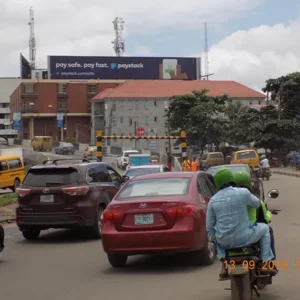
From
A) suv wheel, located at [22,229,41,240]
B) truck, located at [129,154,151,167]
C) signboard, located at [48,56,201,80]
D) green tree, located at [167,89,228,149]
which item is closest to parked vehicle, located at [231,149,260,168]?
truck, located at [129,154,151,167]

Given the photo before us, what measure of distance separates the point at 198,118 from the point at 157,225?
2204 inches

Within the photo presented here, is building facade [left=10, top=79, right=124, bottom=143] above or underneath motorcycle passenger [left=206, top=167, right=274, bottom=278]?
above

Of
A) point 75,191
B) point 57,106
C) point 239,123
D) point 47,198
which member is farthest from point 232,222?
point 57,106

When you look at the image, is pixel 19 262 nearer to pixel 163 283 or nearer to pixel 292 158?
pixel 163 283

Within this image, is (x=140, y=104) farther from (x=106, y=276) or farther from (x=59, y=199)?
(x=106, y=276)

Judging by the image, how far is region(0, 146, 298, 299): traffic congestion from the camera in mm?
8617

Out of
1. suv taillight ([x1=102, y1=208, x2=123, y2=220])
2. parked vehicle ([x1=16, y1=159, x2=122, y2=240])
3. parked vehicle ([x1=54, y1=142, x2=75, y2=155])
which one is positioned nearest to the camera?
suv taillight ([x1=102, y1=208, x2=123, y2=220])

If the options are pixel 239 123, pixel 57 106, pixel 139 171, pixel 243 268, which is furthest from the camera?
pixel 57 106

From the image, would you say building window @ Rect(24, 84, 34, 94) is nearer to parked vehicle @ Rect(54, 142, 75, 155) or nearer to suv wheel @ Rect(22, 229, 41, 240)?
parked vehicle @ Rect(54, 142, 75, 155)

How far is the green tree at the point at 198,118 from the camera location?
6519 centimetres

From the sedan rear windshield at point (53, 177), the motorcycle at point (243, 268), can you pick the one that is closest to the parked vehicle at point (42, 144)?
the sedan rear windshield at point (53, 177)

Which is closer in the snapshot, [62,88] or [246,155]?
[246,155]

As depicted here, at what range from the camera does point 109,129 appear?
98250 millimetres

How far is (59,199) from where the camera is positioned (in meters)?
13.8
